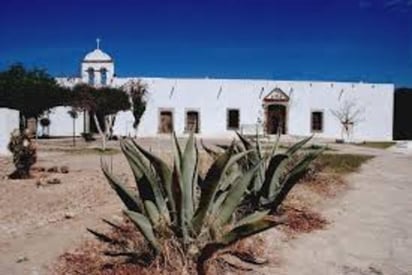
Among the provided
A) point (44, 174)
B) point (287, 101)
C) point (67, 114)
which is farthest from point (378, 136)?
point (44, 174)

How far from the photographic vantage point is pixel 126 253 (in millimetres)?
4441

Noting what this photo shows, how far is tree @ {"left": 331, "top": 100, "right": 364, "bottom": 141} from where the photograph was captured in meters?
35.7

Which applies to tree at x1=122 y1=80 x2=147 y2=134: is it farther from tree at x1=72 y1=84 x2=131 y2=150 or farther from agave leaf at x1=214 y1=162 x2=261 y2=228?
agave leaf at x1=214 y1=162 x2=261 y2=228

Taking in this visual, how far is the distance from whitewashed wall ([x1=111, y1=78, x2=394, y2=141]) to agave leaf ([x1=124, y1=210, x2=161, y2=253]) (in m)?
30.0

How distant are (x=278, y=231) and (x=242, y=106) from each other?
29.6m

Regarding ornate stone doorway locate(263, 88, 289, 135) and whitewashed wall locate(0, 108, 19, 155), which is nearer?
whitewashed wall locate(0, 108, 19, 155)

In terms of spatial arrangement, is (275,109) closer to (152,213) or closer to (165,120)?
(165,120)

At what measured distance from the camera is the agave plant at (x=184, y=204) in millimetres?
4152

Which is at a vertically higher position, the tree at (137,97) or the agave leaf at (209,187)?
the tree at (137,97)

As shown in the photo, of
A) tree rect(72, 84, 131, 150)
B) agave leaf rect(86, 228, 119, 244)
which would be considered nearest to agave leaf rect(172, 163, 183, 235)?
agave leaf rect(86, 228, 119, 244)

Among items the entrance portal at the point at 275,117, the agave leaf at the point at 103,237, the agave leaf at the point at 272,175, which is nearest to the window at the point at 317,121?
the entrance portal at the point at 275,117

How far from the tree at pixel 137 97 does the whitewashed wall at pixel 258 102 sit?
77 centimetres

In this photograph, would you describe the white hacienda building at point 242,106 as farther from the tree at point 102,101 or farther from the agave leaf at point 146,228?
the agave leaf at point 146,228

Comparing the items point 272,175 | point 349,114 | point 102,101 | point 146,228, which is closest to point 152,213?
point 146,228
